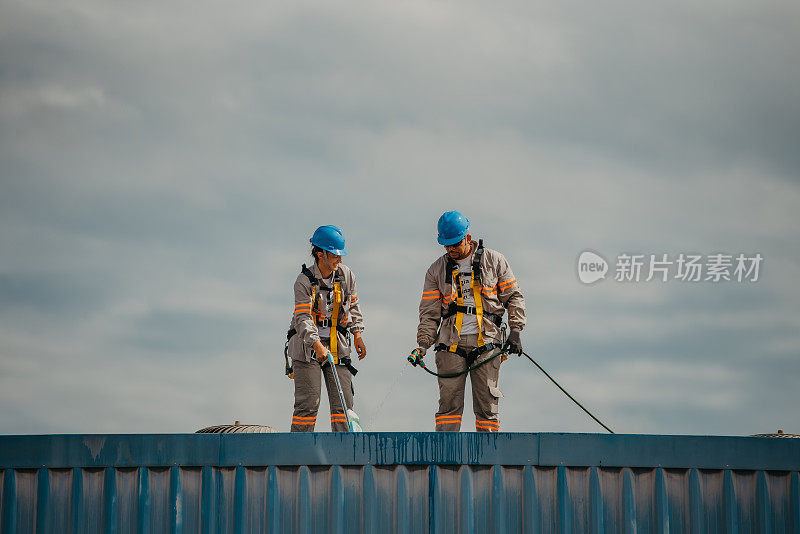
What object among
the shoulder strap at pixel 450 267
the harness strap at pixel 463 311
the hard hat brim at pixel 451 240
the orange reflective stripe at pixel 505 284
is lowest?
the harness strap at pixel 463 311

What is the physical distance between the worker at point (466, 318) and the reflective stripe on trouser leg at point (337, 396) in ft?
2.90

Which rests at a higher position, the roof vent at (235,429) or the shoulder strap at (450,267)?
the shoulder strap at (450,267)

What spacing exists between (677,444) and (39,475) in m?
6.15

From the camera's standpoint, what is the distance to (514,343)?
11617 millimetres

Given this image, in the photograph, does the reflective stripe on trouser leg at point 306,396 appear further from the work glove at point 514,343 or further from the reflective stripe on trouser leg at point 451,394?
the work glove at point 514,343

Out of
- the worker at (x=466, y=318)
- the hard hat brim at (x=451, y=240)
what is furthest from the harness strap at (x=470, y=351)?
the hard hat brim at (x=451, y=240)

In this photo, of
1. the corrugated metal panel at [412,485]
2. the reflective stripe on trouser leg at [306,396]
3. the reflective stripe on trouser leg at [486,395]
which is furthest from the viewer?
the reflective stripe on trouser leg at [306,396]

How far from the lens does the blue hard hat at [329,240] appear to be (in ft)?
39.3

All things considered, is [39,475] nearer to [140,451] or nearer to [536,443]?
[140,451]

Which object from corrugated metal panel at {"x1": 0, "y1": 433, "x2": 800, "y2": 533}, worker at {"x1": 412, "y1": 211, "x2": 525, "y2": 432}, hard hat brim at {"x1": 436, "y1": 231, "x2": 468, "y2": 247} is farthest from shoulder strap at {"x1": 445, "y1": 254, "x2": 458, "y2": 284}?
corrugated metal panel at {"x1": 0, "y1": 433, "x2": 800, "y2": 533}

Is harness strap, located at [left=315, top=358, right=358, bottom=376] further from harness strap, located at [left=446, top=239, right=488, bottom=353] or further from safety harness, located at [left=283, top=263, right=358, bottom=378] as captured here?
harness strap, located at [left=446, top=239, right=488, bottom=353]

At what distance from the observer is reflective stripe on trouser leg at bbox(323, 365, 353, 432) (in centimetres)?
1189

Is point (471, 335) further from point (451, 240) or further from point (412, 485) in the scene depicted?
point (412, 485)

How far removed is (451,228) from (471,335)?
1137 mm
